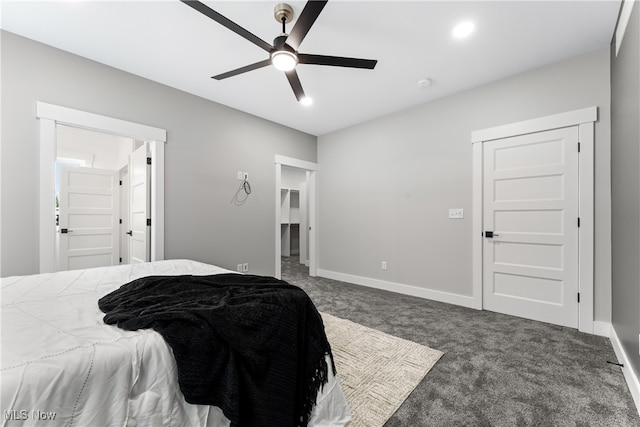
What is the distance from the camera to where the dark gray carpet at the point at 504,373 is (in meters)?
1.47

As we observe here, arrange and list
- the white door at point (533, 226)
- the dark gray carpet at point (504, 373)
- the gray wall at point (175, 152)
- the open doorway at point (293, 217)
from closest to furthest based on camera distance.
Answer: the dark gray carpet at point (504, 373) → the gray wall at point (175, 152) → the white door at point (533, 226) → the open doorway at point (293, 217)

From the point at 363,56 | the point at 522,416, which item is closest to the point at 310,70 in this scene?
the point at 363,56

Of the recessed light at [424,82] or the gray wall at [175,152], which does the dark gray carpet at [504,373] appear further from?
the recessed light at [424,82]

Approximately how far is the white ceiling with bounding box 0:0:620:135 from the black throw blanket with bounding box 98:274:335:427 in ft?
6.89

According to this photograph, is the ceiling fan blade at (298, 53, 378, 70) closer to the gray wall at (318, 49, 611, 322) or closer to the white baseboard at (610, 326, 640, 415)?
the gray wall at (318, 49, 611, 322)

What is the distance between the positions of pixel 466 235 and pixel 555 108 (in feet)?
5.23

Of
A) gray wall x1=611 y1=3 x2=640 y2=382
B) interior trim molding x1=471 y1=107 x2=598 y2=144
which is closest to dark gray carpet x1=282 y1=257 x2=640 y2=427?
gray wall x1=611 y1=3 x2=640 y2=382

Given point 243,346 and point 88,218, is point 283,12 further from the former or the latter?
point 88,218

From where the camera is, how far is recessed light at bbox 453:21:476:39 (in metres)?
2.15

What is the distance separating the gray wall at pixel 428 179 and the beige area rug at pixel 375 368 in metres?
1.56

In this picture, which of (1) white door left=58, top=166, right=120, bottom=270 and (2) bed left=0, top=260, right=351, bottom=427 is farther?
(1) white door left=58, top=166, right=120, bottom=270

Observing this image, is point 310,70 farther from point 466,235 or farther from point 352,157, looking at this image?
point 466,235

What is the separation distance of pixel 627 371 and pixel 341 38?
3272 millimetres

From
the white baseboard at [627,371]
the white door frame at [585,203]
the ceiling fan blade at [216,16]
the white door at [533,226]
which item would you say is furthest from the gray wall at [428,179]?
the ceiling fan blade at [216,16]
